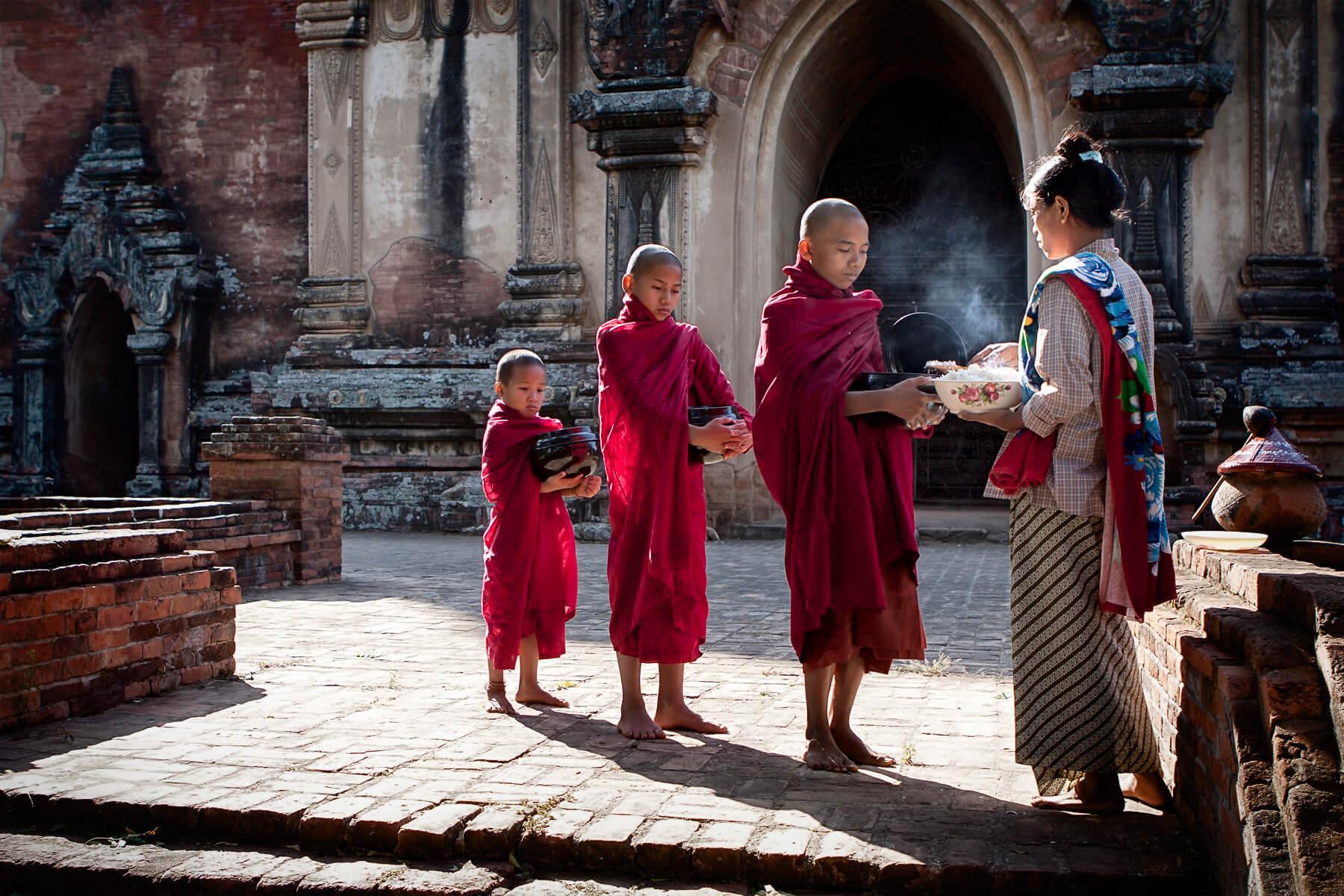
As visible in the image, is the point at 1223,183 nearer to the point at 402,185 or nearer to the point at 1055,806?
the point at 402,185

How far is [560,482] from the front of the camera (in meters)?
4.80

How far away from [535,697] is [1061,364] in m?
2.35

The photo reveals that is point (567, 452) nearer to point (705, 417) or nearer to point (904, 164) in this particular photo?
point (705, 417)

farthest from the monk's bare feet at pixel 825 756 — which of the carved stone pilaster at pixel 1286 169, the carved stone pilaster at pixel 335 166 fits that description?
the carved stone pilaster at pixel 335 166

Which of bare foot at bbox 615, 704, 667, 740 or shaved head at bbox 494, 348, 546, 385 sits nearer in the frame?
bare foot at bbox 615, 704, 667, 740

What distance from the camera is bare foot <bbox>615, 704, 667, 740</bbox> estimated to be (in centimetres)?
413

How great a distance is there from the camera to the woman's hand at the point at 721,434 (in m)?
4.23

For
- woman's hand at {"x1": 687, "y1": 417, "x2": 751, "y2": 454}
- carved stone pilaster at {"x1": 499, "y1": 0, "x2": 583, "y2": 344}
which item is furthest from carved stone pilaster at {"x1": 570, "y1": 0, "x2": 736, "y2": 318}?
woman's hand at {"x1": 687, "y1": 417, "x2": 751, "y2": 454}

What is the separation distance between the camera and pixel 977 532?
11422mm

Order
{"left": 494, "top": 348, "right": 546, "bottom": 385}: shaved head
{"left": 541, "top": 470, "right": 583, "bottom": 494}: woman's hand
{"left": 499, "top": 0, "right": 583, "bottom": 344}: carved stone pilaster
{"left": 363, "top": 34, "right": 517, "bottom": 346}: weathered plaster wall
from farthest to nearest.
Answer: {"left": 363, "top": 34, "right": 517, "bottom": 346}: weathered plaster wall
{"left": 499, "top": 0, "right": 583, "bottom": 344}: carved stone pilaster
{"left": 494, "top": 348, "right": 546, "bottom": 385}: shaved head
{"left": 541, "top": 470, "right": 583, "bottom": 494}: woman's hand

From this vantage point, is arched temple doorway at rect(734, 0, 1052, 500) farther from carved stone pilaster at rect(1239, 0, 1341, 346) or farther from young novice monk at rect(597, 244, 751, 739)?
young novice monk at rect(597, 244, 751, 739)

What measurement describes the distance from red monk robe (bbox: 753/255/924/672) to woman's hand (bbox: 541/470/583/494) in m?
1.05

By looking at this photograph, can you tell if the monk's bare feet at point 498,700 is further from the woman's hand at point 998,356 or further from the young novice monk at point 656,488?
the woman's hand at point 998,356

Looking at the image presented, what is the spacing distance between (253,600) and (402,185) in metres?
7.15
